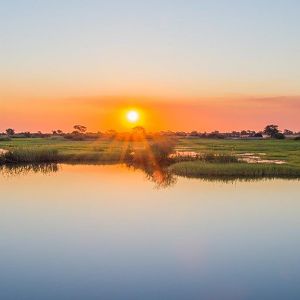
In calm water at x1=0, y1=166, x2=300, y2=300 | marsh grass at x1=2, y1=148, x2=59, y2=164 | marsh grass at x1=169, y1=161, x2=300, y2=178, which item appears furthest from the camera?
marsh grass at x1=2, y1=148, x2=59, y2=164

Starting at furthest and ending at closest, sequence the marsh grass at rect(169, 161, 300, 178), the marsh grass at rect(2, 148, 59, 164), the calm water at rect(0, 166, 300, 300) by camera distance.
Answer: the marsh grass at rect(2, 148, 59, 164)
the marsh grass at rect(169, 161, 300, 178)
the calm water at rect(0, 166, 300, 300)

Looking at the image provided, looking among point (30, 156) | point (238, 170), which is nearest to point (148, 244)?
point (238, 170)

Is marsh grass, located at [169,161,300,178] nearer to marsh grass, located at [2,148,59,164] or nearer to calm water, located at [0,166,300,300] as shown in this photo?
calm water, located at [0,166,300,300]

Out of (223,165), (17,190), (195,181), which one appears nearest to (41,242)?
(17,190)

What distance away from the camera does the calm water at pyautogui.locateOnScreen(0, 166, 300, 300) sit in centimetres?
1030

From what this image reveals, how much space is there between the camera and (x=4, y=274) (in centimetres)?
1091

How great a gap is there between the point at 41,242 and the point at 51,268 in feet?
8.37

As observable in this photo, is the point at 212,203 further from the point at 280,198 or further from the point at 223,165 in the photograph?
the point at 223,165

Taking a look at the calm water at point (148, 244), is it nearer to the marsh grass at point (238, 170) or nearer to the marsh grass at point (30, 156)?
the marsh grass at point (238, 170)

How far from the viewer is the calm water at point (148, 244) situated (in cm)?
1030

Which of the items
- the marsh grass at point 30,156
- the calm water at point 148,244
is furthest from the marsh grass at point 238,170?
the marsh grass at point 30,156

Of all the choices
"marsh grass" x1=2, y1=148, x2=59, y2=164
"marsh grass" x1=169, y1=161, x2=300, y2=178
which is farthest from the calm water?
"marsh grass" x1=2, y1=148, x2=59, y2=164

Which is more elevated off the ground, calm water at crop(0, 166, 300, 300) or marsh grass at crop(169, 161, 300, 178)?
marsh grass at crop(169, 161, 300, 178)

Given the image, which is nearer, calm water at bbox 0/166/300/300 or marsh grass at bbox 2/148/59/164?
calm water at bbox 0/166/300/300
